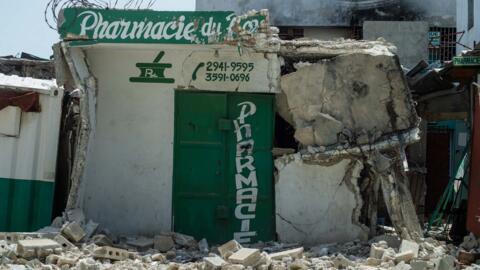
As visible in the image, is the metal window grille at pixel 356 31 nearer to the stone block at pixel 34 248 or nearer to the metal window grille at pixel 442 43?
the metal window grille at pixel 442 43

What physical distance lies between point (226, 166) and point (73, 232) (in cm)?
214

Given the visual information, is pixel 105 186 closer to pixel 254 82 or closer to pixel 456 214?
pixel 254 82

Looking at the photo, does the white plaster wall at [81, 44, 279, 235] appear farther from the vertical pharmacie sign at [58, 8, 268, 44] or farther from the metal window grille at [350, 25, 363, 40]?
the metal window grille at [350, 25, 363, 40]

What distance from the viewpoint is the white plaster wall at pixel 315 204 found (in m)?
8.29

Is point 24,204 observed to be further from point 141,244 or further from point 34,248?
point 34,248

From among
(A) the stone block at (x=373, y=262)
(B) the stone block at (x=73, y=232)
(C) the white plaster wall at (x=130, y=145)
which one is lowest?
(A) the stone block at (x=373, y=262)

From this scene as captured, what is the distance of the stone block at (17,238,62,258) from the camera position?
6.62 metres

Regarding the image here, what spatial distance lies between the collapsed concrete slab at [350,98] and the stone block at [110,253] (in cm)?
267

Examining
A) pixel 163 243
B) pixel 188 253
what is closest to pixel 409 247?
pixel 188 253

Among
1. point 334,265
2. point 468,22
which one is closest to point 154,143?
point 334,265

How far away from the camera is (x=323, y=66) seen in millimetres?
8305

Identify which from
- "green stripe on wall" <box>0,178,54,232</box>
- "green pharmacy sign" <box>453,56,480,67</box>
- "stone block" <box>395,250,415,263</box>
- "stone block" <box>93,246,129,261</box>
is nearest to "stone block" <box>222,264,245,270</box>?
"stone block" <box>93,246,129,261</box>

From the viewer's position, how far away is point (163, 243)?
25.8 feet

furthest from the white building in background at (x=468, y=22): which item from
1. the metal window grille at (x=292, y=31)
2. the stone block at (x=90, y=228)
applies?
the stone block at (x=90, y=228)
